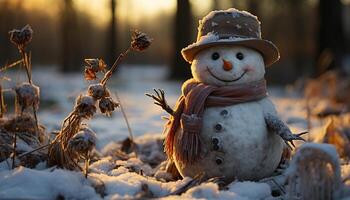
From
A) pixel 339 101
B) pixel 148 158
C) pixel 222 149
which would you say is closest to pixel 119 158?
pixel 148 158

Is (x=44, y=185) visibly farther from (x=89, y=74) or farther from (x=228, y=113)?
(x=228, y=113)

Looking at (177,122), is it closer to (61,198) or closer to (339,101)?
(61,198)

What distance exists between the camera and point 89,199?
8.49ft

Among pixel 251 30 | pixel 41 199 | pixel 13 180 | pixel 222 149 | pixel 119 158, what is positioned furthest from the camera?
pixel 119 158

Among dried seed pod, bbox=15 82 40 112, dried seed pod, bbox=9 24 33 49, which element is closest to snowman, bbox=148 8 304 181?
dried seed pod, bbox=15 82 40 112

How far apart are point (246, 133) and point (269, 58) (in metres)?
0.61

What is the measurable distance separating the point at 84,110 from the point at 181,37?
13.1m

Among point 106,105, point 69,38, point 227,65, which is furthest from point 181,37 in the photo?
point 106,105

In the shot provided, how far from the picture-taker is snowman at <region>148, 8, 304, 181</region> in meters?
3.09

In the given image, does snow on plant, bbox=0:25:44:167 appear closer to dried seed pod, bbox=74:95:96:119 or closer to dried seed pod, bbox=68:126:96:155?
dried seed pod, bbox=74:95:96:119

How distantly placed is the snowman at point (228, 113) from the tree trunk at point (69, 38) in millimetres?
21307

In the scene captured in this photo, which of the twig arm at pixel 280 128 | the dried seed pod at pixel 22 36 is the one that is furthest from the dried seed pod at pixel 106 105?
the twig arm at pixel 280 128

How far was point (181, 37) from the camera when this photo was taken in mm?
15734

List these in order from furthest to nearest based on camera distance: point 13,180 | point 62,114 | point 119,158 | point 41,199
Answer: point 62,114 < point 119,158 < point 13,180 < point 41,199
